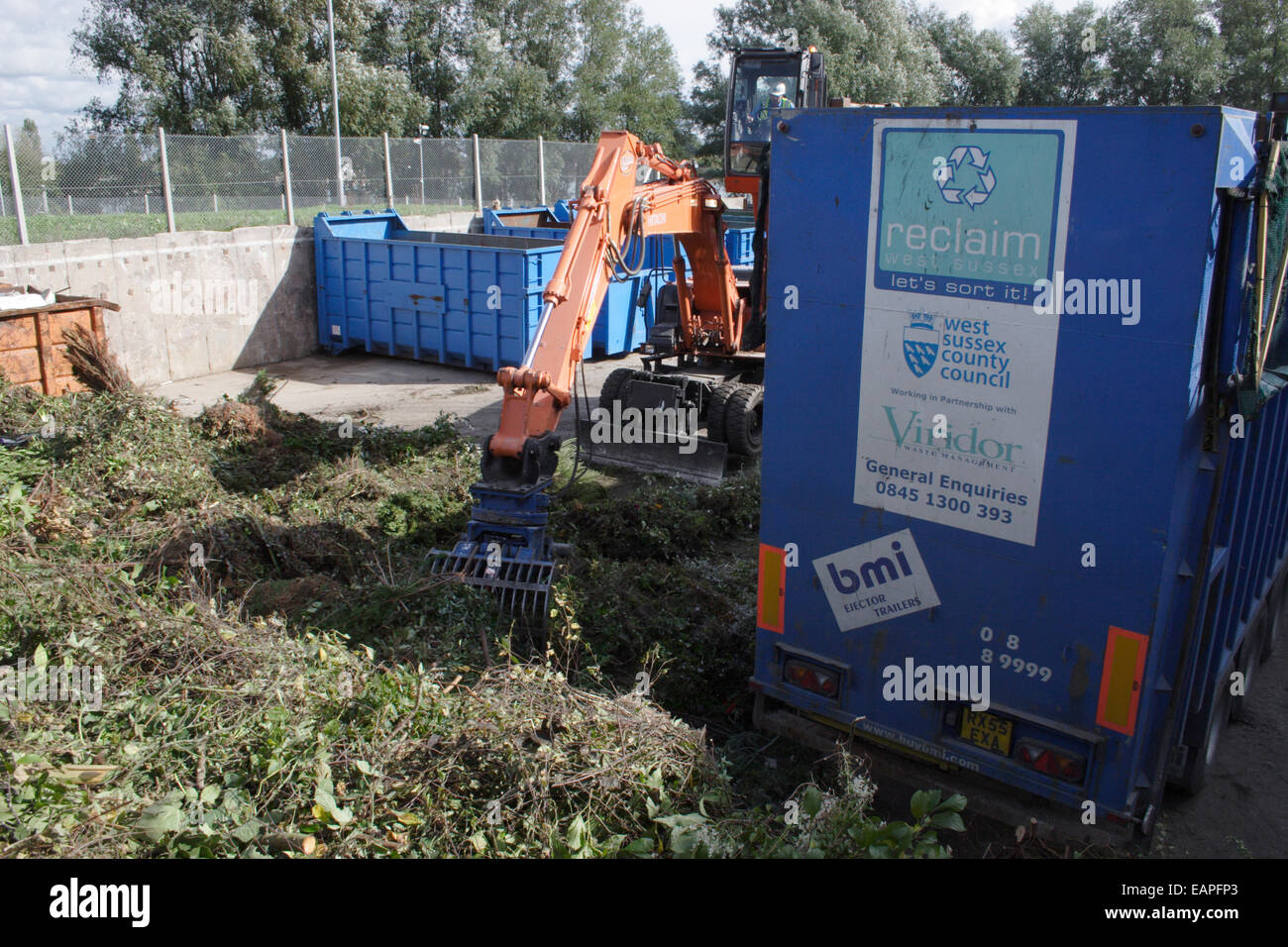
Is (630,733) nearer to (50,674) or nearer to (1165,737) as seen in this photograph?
(1165,737)

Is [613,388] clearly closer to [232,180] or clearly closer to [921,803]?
[921,803]

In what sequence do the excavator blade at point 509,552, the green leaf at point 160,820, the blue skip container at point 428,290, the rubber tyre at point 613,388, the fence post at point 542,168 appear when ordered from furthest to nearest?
the fence post at point 542,168, the blue skip container at point 428,290, the rubber tyre at point 613,388, the excavator blade at point 509,552, the green leaf at point 160,820

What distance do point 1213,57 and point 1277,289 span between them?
48.8 m

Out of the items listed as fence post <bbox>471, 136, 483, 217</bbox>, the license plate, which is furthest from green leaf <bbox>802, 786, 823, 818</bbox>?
fence post <bbox>471, 136, 483, 217</bbox>

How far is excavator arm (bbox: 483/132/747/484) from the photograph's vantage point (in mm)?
6648

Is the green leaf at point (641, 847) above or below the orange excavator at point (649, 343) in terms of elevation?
below

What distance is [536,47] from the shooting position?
147 ft

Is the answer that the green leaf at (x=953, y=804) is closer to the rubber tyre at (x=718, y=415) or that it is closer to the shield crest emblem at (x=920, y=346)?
the shield crest emblem at (x=920, y=346)

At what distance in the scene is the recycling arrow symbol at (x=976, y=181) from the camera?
11.6 ft

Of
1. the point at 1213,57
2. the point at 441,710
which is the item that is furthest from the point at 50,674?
the point at 1213,57

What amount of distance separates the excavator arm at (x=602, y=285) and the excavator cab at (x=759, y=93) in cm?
187

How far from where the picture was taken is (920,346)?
3795 mm

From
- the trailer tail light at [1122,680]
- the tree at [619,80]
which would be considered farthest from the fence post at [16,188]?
the tree at [619,80]

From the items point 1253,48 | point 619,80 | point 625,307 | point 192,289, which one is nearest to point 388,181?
point 192,289
